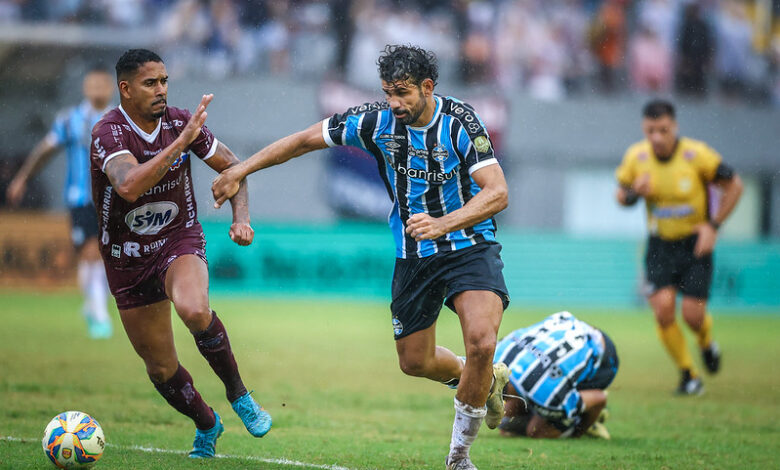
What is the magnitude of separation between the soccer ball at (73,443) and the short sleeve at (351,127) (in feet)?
7.17

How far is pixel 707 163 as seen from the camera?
9.98m

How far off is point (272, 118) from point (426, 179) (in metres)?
14.9

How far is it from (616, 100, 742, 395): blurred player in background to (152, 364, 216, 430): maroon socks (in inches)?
207

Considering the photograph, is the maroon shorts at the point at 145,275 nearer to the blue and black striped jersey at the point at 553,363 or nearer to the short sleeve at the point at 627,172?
the blue and black striped jersey at the point at 553,363

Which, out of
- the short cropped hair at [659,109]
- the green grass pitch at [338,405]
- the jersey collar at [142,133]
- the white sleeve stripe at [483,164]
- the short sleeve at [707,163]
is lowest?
the green grass pitch at [338,405]

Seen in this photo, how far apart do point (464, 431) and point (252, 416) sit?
1.27 meters

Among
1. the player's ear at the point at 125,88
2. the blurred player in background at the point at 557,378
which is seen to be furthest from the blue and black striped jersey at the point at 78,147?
the blurred player in background at the point at 557,378

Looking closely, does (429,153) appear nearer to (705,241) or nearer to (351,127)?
(351,127)

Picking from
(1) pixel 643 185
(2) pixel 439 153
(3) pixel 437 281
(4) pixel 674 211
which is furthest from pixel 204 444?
(4) pixel 674 211

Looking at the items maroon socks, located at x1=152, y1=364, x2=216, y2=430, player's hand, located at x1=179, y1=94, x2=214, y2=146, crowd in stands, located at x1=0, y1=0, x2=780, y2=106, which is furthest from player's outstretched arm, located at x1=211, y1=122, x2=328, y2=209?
crowd in stands, located at x1=0, y1=0, x2=780, y2=106

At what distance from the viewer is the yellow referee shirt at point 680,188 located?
10023 millimetres

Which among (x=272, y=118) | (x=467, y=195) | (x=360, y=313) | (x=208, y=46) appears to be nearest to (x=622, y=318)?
(x=360, y=313)

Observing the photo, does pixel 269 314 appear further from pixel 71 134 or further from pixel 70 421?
pixel 70 421

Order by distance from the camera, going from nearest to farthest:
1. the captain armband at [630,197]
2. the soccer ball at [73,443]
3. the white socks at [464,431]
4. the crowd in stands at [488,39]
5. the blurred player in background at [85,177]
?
the soccer ball at [73,443], the white socks at [464,431], the captain armband at [630,197], the blurred player in background at [85,177], the crowd in stands at [488,39]
